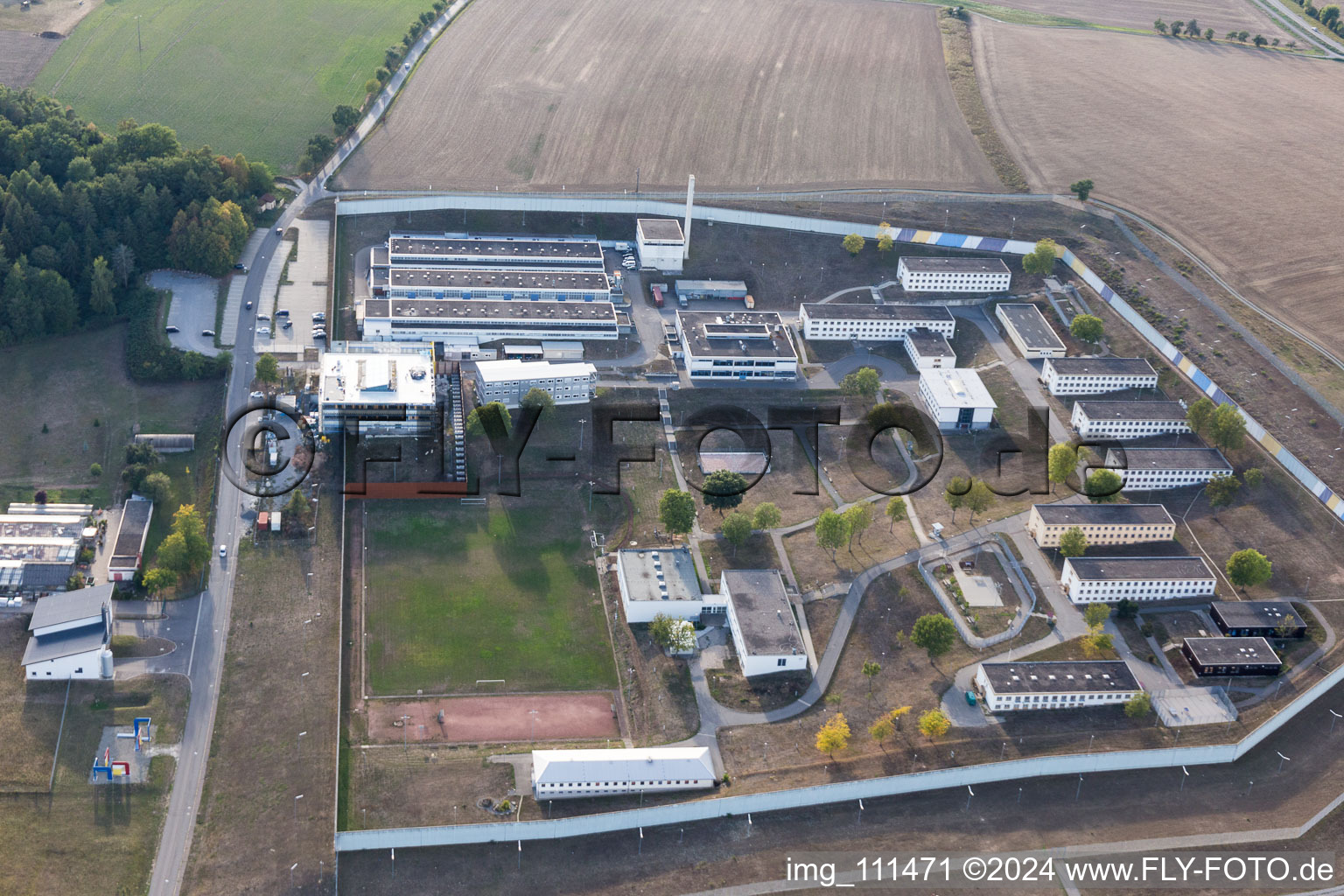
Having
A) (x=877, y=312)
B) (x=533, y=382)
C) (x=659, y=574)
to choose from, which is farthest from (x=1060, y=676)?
(x=533, y=382)

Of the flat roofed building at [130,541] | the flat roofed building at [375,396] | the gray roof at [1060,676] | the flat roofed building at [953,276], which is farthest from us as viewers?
the flat roofed building at [953,276]

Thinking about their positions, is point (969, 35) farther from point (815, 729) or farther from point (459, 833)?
point (459, 833)

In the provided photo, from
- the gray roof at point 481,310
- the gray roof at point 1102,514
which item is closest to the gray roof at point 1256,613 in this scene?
the gray roof at point 1102,514

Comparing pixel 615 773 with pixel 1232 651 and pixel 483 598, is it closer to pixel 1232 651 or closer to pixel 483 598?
pixel 483 598

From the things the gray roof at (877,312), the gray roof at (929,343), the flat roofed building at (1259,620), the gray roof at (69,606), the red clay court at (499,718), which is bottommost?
the red clay court at (499,718)

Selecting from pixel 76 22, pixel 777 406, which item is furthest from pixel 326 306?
pixel 76 22

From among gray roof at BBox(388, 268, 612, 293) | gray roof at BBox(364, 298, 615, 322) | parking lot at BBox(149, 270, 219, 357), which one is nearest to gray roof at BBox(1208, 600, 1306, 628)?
gray roof at BBox(364, 298, 615, 322)

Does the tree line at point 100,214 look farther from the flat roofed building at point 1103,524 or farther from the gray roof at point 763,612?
the flat roofed building at point 1103,524
